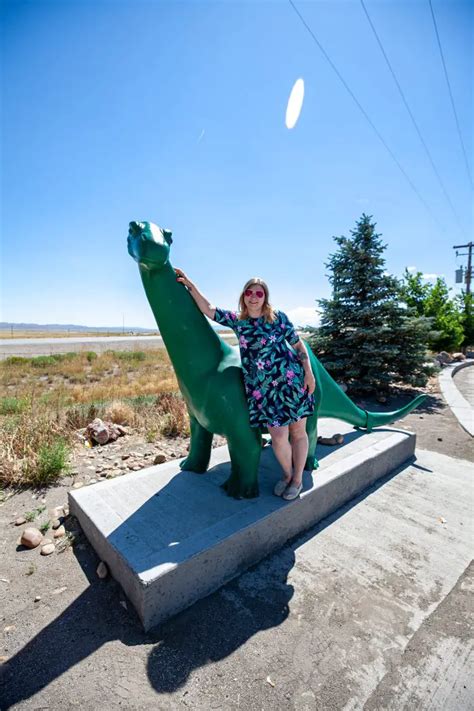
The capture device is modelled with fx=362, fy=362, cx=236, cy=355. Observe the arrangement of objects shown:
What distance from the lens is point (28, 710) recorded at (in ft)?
4.67

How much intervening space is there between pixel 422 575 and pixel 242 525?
3.83 ft

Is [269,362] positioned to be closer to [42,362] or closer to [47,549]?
[47,549]

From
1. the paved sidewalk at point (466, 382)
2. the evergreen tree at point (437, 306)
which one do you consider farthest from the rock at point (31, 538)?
the evergreen tree at point (437, 306)

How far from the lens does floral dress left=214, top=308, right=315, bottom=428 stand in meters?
2.31

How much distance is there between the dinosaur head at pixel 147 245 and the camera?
7.21 ft

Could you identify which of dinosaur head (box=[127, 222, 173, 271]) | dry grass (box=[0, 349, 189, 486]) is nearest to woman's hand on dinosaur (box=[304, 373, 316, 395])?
dinosaur head (box=[127, 222, 173, 271])

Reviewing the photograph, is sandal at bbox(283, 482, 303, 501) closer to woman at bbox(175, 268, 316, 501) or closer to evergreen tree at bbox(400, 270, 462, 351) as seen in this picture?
woman at bbox(175, 268, 316, 501)

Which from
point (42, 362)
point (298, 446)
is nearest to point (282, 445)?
point (298, 446)

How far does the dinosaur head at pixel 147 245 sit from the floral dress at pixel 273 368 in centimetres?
62

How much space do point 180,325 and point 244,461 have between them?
103 centimetres

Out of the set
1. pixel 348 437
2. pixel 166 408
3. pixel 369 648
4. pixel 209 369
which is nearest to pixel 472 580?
pixel 369 648

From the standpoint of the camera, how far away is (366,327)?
312 inches

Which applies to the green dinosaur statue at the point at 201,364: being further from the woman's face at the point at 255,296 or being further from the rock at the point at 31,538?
the rock at the point at 31,538

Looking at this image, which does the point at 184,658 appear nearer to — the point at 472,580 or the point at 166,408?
the point at 472,580
